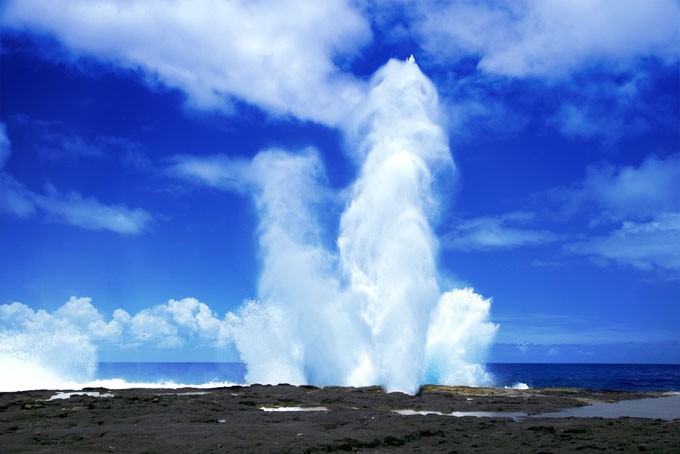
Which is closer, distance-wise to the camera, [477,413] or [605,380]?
[477,413]

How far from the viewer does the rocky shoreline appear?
60.1ft

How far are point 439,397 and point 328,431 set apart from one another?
55.8ft

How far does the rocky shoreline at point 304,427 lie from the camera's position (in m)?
18.3

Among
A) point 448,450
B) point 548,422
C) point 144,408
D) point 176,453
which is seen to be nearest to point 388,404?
point 548,422

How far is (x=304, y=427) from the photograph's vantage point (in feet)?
73.7

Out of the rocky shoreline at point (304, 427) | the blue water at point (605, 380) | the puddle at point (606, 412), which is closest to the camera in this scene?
the rocky shoreline at point (304, 427)

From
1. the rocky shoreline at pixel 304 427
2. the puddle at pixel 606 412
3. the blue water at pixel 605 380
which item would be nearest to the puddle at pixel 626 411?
the puddle at pixel 606 412

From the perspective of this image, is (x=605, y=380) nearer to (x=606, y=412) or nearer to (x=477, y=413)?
(x=606, y=412)

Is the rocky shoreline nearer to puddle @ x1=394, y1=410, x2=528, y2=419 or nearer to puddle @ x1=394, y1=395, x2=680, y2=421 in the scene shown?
puddle @ x1=394, y1=410, x2=528, y2=419

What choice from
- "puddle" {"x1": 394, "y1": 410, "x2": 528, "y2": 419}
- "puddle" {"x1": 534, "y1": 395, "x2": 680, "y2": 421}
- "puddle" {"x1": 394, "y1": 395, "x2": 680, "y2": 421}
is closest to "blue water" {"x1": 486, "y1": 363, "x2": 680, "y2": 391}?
"puddle" {"x1": 534, "y1": 395, "x2": 680, "y2": 421}

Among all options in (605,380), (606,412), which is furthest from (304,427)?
(605,380)

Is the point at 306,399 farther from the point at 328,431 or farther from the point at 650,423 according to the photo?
the point at 650,423

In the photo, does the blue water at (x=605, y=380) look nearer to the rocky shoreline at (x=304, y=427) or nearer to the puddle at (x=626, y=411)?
the puddle at (x=626, y=411)

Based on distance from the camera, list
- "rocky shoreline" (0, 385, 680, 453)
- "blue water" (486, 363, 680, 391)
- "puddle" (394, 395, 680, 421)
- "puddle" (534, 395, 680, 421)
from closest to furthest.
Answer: "rocky shoreline" (0, 385, 680, 453)
"puddle" (394, 395, 680, 421)
"puddle" (534, 395, 680, 421)
"blue water" (486, 363, 680, 391)
